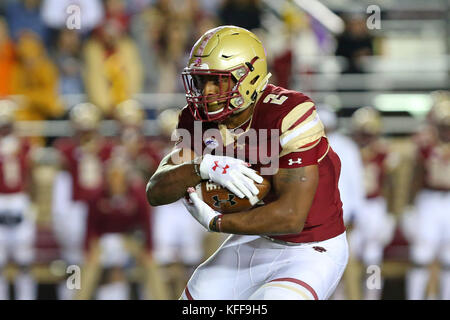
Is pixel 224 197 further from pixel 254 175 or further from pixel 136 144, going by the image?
pixel 136 144

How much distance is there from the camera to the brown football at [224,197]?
12.2ft

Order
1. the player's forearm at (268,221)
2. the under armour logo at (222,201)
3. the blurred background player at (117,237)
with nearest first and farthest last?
1. the player's forearm at (268,221)
2. the under armour logo at (222,201)
3. the blurred background player at (117,237)

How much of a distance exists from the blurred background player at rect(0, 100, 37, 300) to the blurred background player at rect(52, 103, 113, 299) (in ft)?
0.94

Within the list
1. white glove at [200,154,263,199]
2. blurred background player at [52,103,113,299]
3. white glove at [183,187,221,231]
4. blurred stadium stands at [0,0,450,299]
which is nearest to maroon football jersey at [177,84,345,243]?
white glove at [200,154,263,199]

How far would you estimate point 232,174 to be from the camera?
12.0 feet

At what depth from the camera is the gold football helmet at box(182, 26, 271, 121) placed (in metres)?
3.83

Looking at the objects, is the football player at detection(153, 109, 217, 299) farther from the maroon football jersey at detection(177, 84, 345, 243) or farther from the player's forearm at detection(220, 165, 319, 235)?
the player's forearm at detection(220, 165, 319, 235)

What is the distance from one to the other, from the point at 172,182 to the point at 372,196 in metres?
4.43

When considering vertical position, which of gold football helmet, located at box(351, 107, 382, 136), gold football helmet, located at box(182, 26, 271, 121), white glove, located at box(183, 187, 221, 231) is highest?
gold football helmet, located at box(182, 26, 271, 121)

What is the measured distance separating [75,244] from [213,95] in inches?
159

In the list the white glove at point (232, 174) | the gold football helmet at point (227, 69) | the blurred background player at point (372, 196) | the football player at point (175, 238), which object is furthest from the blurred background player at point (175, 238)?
the white glove at point (232, 174)

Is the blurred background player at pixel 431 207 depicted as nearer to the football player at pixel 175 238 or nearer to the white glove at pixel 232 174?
the football player at pixel 175 238

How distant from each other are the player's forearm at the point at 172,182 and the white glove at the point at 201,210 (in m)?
0.04
